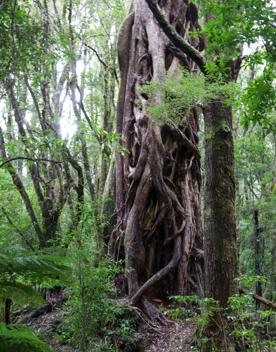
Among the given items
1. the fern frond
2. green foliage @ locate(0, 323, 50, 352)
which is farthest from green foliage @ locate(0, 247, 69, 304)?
green foliage @ locate(0, 323, 50, 352)

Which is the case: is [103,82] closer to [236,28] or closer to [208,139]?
[208,139]

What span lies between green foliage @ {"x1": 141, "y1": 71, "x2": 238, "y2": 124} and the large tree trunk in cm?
144

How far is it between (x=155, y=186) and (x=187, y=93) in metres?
2.91

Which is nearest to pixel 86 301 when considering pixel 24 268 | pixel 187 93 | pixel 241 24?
pixel 187 93

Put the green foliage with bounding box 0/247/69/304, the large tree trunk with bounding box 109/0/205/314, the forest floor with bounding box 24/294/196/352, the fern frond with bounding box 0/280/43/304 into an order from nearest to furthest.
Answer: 1. the green foliage with bounding box 0/247/69/304
2. the fern frond with bounding box 0/280/43/304
3. the forest floor with bounding box 24/294/196/352
4. the large tree trunk with bounding box 109/0/205/314

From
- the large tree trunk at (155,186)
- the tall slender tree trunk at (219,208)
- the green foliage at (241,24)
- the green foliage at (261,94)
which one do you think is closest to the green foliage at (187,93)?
the tall slender tree trunk at (219,208)

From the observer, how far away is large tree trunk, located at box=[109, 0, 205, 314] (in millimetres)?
7879

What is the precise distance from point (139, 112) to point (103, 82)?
5.28 meters

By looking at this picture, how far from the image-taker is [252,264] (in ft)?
42.3

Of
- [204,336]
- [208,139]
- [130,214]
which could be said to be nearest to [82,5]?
[130,214]

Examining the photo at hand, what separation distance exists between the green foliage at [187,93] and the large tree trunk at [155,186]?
4.74 ft

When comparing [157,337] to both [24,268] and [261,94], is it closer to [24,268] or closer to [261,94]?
[261,94]

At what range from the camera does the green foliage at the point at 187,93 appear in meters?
4.93

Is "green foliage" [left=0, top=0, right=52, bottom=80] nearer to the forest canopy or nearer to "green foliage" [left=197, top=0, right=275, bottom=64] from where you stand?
the forest canopy
